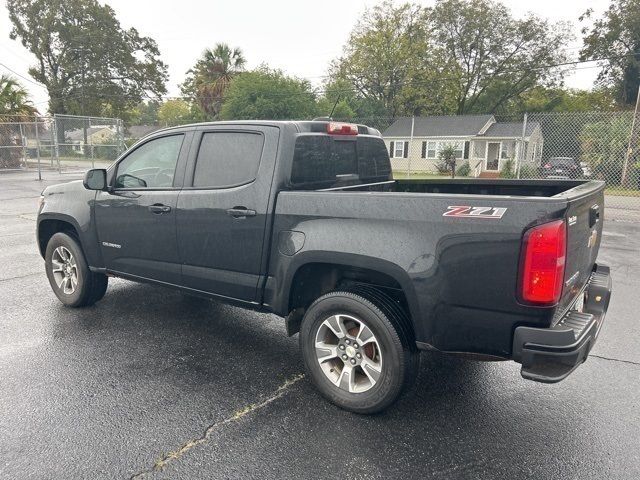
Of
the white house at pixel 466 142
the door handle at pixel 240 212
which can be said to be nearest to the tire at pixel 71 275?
the door handle at pixel 240 212

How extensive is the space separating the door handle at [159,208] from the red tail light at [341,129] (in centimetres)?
149

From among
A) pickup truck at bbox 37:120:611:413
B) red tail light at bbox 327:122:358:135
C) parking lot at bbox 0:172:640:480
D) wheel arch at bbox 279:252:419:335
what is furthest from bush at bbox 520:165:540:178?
wheel arch at bbox 279:252:419:335

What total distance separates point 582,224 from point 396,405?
1658mm

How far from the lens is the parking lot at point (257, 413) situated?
102 inches

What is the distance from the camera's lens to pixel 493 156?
121ft

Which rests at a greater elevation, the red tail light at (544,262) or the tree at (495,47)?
the tree at (495,47)

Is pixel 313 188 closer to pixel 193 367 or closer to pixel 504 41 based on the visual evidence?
pixel 193 367

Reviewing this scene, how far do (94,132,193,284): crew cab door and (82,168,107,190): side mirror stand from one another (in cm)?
9

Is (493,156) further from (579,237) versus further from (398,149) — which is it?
(579,237)

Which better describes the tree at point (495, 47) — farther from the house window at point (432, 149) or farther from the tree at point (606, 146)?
the tree at point (606, 146)

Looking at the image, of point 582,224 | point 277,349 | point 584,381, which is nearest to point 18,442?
point 277,349

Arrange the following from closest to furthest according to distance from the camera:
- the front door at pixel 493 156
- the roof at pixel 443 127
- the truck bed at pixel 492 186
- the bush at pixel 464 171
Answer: the truck bed at pixel 492 186 < the bush at pixel 464 171 < the front door at pixel 493 156 < the roof at pixel 443 127

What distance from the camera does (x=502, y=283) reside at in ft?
8.25

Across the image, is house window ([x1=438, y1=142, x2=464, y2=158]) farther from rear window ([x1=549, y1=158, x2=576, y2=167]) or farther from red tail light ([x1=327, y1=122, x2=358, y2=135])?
red tail light ([x1=327, y1=122, x2=358, y2=135])
